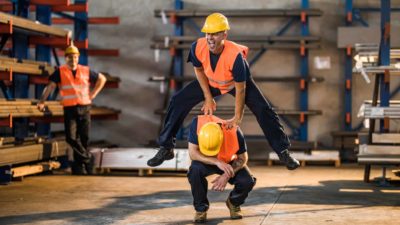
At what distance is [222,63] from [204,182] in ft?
4.30

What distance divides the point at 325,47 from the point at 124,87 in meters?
4.58

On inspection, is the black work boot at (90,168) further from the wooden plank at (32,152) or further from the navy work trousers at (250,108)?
the navy work trousers at (250,108)

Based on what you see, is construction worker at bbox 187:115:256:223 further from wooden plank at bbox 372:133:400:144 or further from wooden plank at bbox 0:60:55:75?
wooden plank at bbox 0:60:55:75

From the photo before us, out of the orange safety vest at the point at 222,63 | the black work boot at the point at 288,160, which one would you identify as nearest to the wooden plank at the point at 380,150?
the black work boot at the point at 288,160

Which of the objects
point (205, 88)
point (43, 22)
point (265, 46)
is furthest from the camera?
point (265, 46)

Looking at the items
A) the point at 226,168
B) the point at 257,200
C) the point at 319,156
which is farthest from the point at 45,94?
the point at 319,156

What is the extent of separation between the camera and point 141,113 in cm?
1538

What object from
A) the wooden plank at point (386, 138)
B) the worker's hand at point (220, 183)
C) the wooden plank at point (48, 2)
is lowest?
the worker's hand at point (220, 183)

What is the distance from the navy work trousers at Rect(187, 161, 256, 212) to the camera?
6969 millimetres

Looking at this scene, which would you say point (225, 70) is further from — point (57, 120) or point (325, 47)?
point (325, 47)

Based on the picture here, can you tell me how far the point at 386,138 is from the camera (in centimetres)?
977

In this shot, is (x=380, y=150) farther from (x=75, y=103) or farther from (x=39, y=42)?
(x=39, y=42)

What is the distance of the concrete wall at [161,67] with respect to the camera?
14.8 metres

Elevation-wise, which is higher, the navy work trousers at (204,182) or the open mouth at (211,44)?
the open mouth at (211,44)
